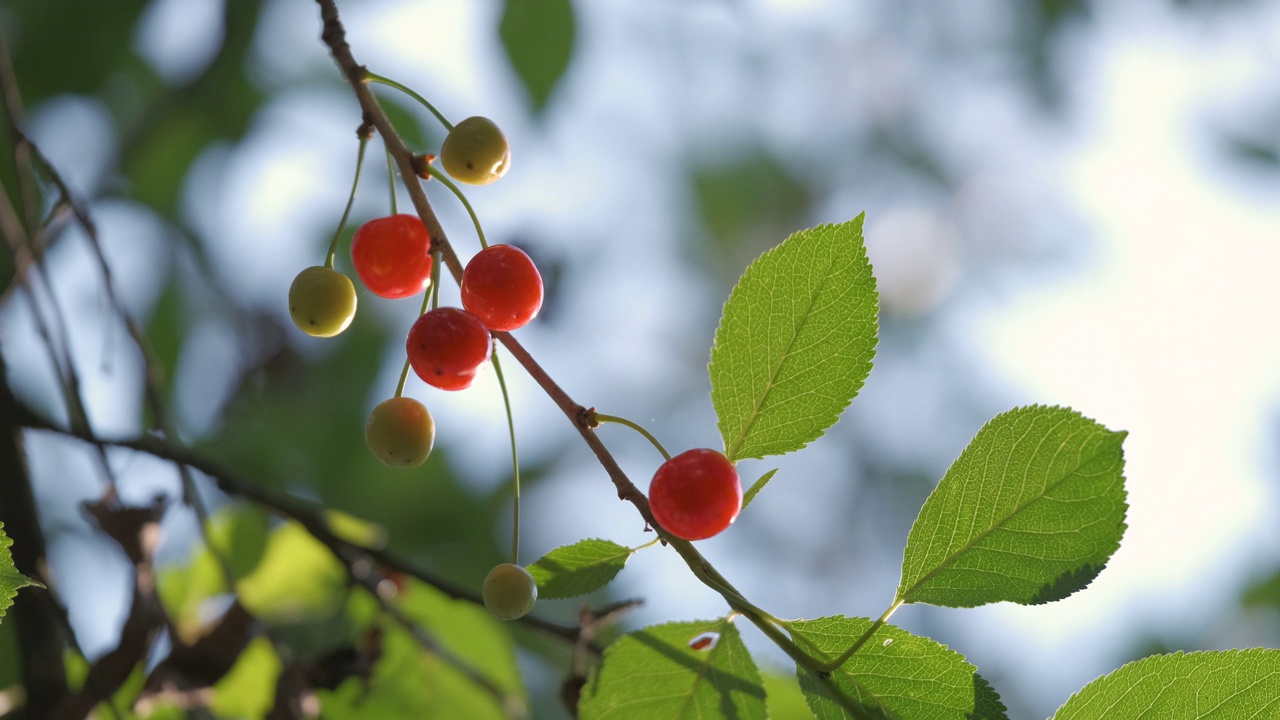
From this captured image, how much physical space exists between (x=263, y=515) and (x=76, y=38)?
136 centimetres

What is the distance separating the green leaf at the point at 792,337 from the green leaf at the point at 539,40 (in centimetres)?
137

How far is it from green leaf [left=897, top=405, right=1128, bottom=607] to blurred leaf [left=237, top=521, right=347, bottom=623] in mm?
1480

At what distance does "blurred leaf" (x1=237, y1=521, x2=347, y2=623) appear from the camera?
2.03 meters

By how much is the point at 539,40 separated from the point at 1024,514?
1641 millimetres

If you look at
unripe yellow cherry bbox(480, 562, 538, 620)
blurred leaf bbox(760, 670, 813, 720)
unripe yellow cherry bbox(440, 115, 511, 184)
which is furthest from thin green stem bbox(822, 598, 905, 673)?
blurred leaf bbox(760, 670, 813, 720)

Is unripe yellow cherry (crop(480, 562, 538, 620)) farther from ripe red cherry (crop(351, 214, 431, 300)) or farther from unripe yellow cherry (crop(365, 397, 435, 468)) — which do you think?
ripe red cherry (crop(351, 214, 431, 300))

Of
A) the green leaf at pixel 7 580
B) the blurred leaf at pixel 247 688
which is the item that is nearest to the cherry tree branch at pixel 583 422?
the green leaf at pixel 7 580

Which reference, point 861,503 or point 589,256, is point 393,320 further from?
point 861,503

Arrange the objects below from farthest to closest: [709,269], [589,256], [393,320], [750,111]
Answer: [709,269] → [750,111] → [589,256] → [393,320]

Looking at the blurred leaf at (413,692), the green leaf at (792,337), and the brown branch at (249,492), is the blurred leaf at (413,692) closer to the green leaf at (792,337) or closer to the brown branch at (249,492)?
the brown branch at (249,492)

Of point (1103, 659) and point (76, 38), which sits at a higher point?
point (76, 38)

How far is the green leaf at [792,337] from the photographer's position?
0.87 meters

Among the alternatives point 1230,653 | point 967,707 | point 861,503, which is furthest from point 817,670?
point 861,503

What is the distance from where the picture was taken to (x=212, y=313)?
→ 9.37 ft
